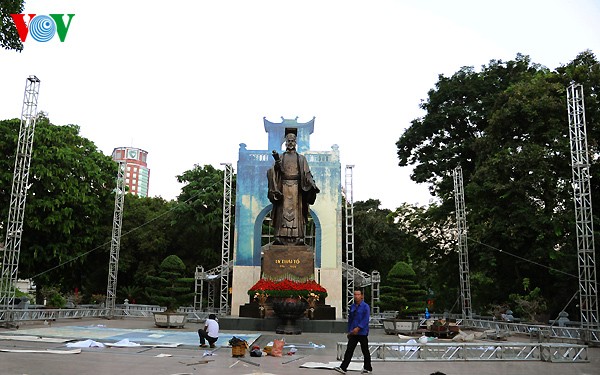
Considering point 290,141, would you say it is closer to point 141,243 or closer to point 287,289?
point 287,289

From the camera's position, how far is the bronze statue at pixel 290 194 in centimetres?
1712

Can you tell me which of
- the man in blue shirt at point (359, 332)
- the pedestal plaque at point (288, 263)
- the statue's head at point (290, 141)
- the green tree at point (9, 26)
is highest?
the statue's head at point (290, 141)

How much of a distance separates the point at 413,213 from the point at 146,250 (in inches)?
647

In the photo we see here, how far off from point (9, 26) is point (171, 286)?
20.7 meters

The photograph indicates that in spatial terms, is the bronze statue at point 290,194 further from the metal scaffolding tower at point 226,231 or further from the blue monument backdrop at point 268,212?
the metal scaffolding tower at point 226,231

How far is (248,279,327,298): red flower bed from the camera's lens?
15172 millimetres

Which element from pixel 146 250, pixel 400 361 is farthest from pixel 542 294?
pixel 146 250

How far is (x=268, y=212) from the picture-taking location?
1019 inches

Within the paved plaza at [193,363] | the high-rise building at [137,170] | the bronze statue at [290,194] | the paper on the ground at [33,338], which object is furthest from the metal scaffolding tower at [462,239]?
the high-rise building at [137,170]

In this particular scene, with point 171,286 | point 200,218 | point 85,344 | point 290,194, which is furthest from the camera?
point 200,218

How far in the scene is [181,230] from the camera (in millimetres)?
33062

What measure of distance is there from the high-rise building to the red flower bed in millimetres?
99992

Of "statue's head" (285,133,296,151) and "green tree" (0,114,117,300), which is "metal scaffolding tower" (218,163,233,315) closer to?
"green tree" (0,114,117,300)

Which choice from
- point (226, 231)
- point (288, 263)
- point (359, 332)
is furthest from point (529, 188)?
point (359, 332)
